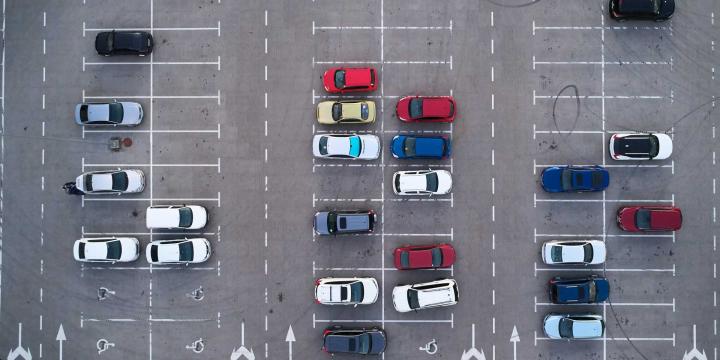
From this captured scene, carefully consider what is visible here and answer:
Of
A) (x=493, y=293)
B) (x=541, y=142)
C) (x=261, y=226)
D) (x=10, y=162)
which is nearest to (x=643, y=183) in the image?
(x=541, y=142)

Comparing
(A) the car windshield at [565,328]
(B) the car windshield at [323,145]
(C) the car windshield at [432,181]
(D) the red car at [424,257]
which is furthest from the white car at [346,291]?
(A) the car windshield at [565,328]

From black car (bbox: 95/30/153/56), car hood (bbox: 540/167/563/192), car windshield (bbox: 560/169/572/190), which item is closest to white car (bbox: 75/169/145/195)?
black car (bbox: 95/30/153/56)

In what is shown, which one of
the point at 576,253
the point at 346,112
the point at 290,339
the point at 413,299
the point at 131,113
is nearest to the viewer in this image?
the point at 413,299

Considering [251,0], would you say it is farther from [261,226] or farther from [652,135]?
[652,135]

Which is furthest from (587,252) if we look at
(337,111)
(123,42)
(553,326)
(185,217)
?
(123,42)

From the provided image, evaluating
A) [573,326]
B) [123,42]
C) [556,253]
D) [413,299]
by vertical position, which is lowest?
[573,326]

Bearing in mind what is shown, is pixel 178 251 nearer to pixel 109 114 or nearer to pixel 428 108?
pixel 109 114
